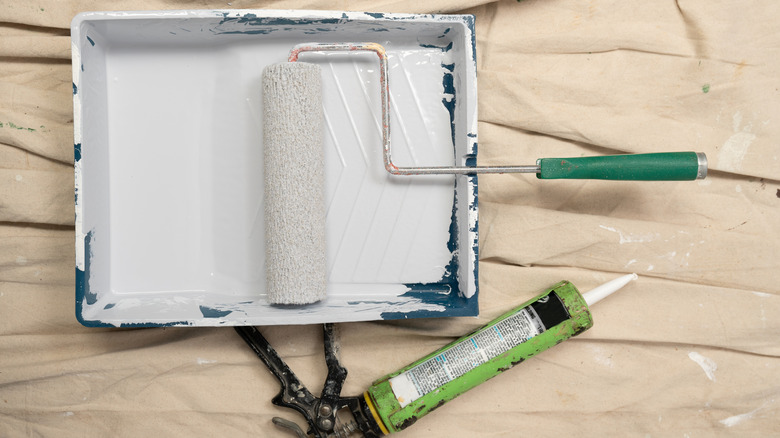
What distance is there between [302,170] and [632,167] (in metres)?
0.44

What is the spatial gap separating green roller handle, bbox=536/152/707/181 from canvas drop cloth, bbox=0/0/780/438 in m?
0.12

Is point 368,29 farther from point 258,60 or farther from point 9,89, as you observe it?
point 9,89

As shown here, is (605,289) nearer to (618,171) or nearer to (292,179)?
(618,171)

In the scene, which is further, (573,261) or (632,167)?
(573,261)

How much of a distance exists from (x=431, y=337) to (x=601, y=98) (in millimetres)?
455

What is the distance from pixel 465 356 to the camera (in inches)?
31.5

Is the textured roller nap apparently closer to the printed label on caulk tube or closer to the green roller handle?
the printed label on caulk tube

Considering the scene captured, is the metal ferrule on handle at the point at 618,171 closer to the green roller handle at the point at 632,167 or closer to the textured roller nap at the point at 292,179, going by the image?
the green roller handle at the point at 632,167

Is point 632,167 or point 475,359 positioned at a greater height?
point 632,167

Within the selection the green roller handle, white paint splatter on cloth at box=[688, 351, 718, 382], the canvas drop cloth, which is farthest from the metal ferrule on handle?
white paint splatter on cloth at box=[688, 351, 718, 382]

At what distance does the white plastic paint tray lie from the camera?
2.62 ft

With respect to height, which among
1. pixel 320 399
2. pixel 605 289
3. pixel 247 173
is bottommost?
pixel 320 399

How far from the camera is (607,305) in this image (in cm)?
86

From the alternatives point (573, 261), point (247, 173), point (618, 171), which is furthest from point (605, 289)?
point (247, 173)
